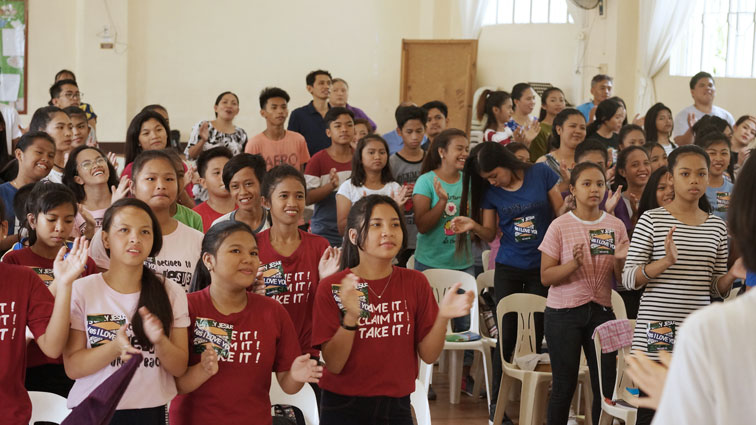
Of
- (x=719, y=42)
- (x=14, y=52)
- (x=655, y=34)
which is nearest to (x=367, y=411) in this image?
(x=655, y=34)

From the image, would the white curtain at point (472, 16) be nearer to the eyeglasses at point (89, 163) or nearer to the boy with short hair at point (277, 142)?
the boy with short hair at point (277, 142)

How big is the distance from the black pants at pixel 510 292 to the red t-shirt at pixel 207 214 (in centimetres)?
138

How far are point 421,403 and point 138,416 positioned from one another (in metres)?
0.96

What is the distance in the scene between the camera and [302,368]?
Result: 105 inches

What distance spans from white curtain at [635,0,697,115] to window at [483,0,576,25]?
1.74 meters

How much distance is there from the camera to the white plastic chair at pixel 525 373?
421 cm

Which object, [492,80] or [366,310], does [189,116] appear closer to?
[492,80]

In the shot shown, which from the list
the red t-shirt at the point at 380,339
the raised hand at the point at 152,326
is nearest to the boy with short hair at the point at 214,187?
the red t-shirt at the point at 380,339

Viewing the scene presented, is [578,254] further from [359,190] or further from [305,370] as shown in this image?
[305,370]

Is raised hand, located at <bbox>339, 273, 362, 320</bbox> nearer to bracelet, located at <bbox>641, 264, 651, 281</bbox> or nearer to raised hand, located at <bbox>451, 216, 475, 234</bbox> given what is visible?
bracelet, located at <bbox>641, 264, 651, 281</bbox>

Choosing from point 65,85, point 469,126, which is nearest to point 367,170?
point 65,85

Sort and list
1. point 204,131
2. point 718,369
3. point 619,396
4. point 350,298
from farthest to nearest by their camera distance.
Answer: point 204,131
point 619,396
point 350,298
point 718,369

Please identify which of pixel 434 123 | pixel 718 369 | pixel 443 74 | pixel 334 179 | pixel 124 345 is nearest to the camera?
pixel 718 369

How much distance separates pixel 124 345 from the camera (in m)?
2.49
